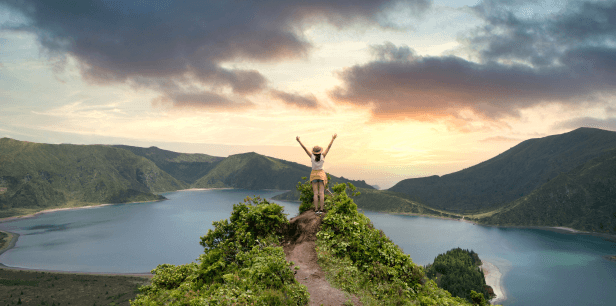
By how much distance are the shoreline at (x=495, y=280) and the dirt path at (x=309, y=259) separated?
406ft

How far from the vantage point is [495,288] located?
11775 cm

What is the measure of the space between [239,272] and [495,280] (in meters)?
157

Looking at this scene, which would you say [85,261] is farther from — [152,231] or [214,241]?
[214,241]

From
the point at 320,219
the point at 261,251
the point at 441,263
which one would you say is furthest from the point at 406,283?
the point at 441,263

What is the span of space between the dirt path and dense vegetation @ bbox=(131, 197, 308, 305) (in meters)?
0.70

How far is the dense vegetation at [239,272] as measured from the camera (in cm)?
877

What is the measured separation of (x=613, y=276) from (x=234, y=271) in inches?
7870

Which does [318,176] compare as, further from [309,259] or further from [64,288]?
[64,288]

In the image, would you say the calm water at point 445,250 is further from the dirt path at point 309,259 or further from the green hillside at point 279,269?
the dirt path at point 309,259

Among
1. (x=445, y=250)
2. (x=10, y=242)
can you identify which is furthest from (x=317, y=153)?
(x=10, y=242)

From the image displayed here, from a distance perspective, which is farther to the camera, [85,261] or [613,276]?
[85,261]

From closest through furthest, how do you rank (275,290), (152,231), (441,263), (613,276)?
(275,290) → (441,263) → (613,276) → (152,231)

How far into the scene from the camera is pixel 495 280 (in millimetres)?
126062

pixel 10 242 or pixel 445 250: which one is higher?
pixel 445 250
